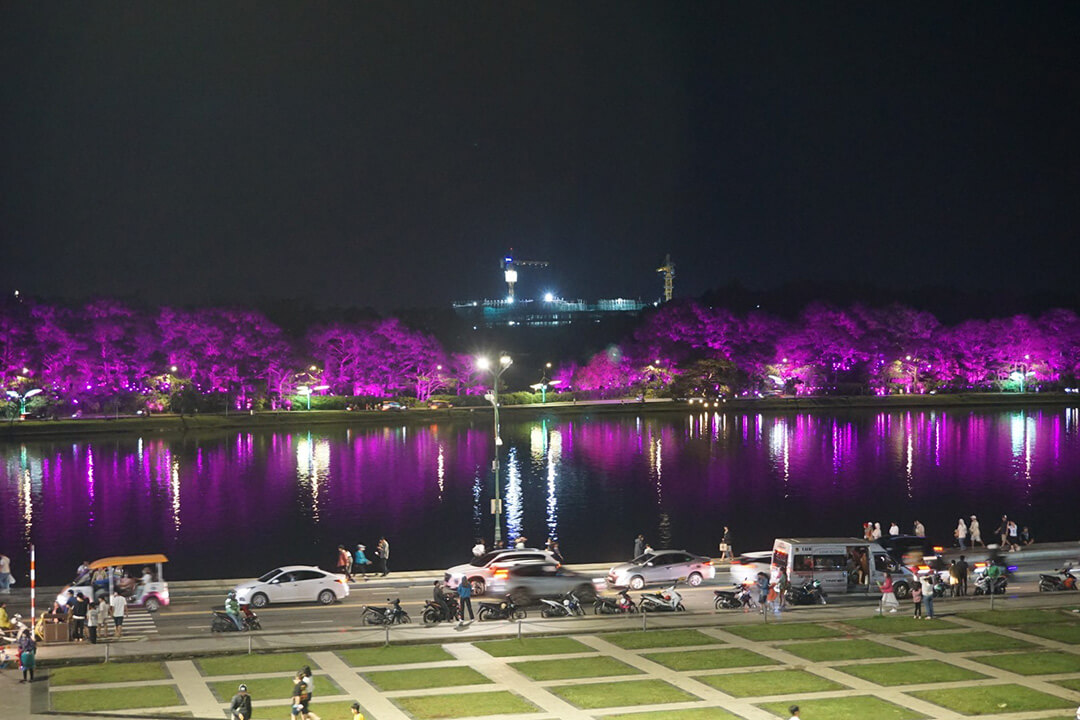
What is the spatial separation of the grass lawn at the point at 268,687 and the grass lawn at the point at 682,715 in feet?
23.1

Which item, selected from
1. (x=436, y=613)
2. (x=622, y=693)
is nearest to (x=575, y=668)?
(x=622, y=693)

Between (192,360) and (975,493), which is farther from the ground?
(192,360)

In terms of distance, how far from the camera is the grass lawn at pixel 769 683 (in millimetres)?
25891

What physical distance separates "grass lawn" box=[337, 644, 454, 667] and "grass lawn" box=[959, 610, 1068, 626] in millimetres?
16832

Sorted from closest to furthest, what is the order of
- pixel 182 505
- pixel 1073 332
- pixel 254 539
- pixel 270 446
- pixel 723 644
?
pixel 723 644
pixel 254 539
pixel 182 505
pixel 270 446
pixel 1073 332

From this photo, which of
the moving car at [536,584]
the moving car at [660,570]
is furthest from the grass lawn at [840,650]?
the moving car at [660,570]

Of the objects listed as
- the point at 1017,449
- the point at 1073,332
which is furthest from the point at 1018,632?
the point at 1073,332

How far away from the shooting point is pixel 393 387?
5728 inches

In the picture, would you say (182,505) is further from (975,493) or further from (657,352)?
(657,352)

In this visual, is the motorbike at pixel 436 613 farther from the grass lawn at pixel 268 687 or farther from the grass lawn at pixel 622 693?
the grass lawn at pixel 622 693

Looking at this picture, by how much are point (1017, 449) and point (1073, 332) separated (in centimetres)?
7321

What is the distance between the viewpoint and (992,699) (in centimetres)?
2497

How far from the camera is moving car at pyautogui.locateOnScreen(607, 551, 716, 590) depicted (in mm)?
41375

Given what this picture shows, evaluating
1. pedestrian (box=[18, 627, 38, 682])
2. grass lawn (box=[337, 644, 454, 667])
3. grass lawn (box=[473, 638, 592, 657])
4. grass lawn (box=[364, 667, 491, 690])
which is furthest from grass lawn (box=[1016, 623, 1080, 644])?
pedestrian (box=[18, 627, 38, 682])
